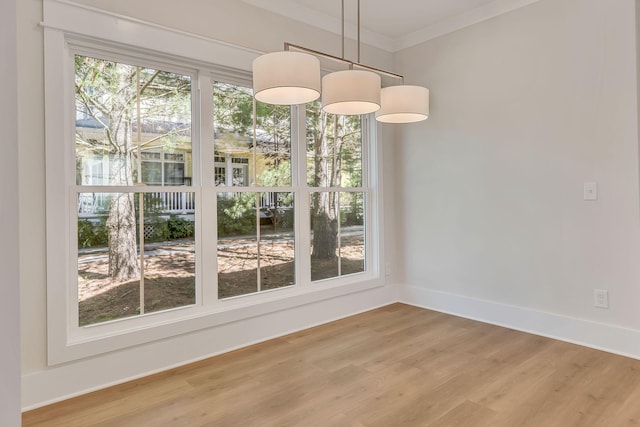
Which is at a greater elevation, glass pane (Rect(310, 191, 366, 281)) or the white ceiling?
the white ceiling

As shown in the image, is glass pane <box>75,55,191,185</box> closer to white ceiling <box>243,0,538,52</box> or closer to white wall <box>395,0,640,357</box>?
white ceiling <box>243,0,538,52</box>

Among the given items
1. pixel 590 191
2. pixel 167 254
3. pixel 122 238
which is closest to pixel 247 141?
pixel 167 254

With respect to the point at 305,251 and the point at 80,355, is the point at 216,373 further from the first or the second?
the point at 305,251

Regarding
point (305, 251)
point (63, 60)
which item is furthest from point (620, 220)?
point (63, 60)

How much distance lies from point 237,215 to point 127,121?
984mm

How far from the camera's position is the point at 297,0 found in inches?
123

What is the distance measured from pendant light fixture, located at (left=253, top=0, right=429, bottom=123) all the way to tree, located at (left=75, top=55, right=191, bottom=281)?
1016 millimetres

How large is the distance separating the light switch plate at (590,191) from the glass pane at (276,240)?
2.20m

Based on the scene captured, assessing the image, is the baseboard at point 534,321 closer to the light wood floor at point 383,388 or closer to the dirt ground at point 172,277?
the light wood floor at point 383,388

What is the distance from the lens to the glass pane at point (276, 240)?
124 inches

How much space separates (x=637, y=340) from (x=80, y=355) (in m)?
3.53

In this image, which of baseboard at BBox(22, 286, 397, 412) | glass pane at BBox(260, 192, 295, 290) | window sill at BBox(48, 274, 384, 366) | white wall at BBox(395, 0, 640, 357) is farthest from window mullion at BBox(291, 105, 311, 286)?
white wall at BBox(395, 0, 640, 357)

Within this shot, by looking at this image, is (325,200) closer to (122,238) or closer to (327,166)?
(327,166)

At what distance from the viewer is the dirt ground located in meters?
2.41
